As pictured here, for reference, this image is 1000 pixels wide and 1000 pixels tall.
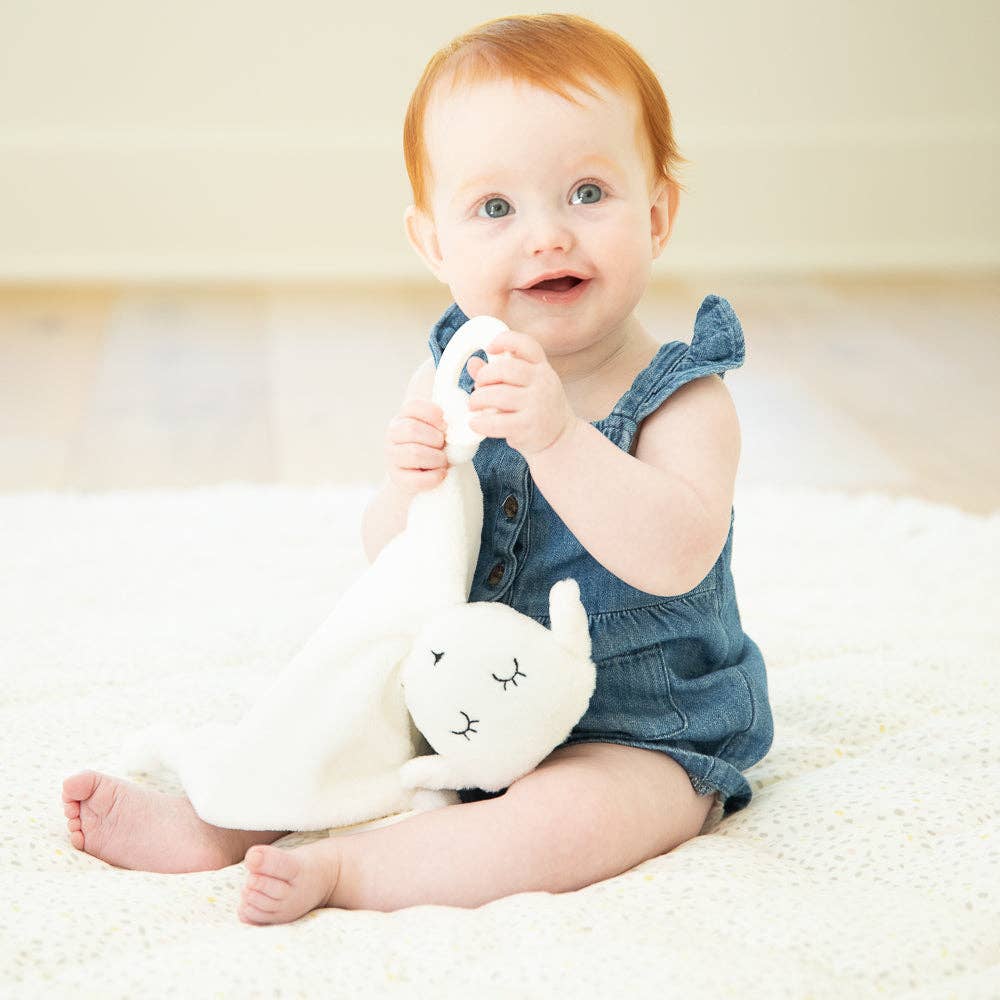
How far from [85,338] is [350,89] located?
2.50 ft

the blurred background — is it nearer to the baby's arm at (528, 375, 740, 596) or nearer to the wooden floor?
the wooden floor

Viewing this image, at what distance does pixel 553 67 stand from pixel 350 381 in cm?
136

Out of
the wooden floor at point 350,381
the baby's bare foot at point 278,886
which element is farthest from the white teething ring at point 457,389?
the wooden floor at point 350,381

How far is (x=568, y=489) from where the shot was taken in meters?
0.76

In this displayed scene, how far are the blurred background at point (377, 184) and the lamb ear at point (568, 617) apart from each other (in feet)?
4.73

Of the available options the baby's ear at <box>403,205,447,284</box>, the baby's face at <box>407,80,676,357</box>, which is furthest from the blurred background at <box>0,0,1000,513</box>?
the baby's face at <box>407,80,676,357</box>

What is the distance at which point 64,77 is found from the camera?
2.63 meters

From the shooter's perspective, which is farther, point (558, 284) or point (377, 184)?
point (377, 184)

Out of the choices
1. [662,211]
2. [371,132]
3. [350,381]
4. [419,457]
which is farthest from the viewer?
[371,132]

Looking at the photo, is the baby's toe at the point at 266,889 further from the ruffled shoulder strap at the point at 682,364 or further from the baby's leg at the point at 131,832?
the ruffled shoulder strap at the point at 682,364

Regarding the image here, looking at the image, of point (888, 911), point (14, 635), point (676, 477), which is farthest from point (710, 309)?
point (14, 635)

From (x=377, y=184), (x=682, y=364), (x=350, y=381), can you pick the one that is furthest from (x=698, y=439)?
(x=377, y=184)

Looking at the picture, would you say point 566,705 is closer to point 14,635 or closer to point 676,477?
point 676,477

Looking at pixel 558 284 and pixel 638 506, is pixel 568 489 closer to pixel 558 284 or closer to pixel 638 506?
pixel 638 506
